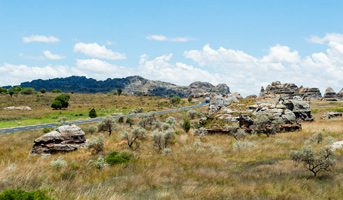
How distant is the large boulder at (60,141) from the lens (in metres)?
16.2

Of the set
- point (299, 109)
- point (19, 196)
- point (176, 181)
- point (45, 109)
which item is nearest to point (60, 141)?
point (176, 181)

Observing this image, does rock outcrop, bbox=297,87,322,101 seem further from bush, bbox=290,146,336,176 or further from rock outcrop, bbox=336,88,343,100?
bush, bbox=290,146,336,176

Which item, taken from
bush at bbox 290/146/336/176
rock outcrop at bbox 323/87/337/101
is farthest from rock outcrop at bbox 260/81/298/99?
bush at bbox 290/146/336/176

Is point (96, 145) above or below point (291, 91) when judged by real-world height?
below

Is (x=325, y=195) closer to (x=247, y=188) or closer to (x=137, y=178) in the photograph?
(x=247, y=188)

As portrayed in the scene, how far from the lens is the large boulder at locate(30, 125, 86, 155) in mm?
16200

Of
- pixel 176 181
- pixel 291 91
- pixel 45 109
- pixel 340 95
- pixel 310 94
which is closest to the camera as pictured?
pixel 176 181

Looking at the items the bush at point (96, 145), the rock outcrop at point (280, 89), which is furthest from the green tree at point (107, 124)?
the rock outcrop at point (280, 89)

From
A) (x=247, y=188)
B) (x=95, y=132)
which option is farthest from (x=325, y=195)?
(x=95, y=132)

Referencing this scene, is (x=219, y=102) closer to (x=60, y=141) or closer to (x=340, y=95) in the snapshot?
(x=60, y=141)

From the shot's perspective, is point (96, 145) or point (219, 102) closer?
point (96, 145)

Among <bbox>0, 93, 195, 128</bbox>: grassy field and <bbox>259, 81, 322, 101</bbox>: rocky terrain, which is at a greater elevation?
<bbox>259, 81, 322, 101</bbox>: rocky terrain

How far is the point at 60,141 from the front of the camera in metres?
17.0

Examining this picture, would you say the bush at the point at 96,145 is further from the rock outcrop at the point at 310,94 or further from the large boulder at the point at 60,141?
the rock outcrop at the point at 310,94
